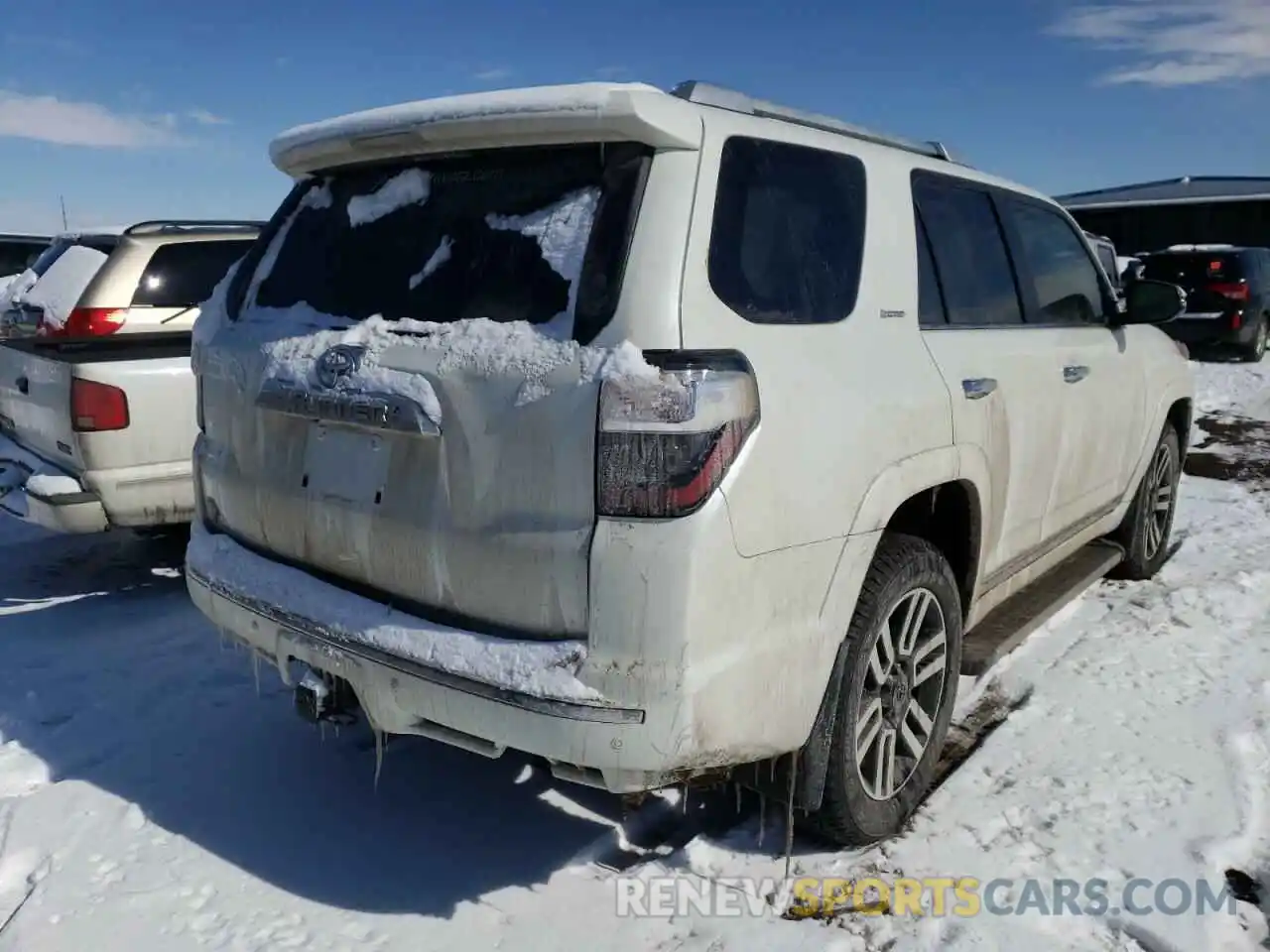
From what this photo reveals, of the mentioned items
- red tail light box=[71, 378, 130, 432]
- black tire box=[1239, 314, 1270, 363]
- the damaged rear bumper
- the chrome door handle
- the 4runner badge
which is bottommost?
black tire box=[1239, 314, 1270, 363]

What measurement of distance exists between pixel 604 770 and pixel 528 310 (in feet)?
3.36

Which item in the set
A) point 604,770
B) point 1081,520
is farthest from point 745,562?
point 1081,520

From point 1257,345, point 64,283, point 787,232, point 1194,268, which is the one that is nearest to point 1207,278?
point 1194,268

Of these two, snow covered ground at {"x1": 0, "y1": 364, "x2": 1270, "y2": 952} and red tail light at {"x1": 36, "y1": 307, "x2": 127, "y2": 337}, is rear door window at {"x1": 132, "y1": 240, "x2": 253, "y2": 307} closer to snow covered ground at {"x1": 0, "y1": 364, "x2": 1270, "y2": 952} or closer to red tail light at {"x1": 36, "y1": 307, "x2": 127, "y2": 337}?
red tail light at {"x1": 36, "y1": 307, "x2": 127, "y2": 337}

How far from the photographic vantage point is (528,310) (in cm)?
237

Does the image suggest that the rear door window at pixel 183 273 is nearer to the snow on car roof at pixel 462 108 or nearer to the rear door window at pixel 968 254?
the snow on car roof at pixel 462 108

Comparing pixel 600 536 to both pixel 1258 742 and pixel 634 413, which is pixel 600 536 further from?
pixel 1258 742

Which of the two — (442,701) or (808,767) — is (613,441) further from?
(808,767)

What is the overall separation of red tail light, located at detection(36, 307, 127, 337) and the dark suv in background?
13641mm

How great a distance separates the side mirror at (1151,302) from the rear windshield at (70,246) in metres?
5.45

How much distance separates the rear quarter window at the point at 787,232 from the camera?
2.41 m

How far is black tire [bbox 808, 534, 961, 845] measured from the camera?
8.75 feet

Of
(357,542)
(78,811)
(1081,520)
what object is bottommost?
(78,811)

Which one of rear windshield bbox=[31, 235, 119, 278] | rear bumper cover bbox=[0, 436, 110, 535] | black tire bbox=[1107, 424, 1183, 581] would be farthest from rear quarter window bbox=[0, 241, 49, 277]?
black tire bbox=[1107, 424, 1183, 581]
